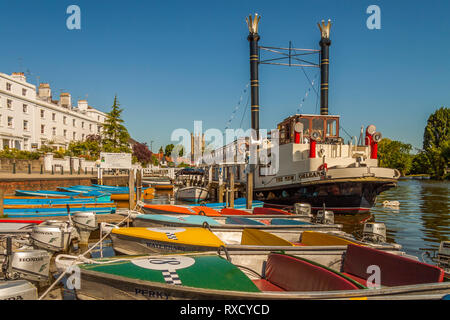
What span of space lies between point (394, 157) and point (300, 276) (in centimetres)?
8852

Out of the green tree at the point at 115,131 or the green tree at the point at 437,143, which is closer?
the green tree at the point at 115,131

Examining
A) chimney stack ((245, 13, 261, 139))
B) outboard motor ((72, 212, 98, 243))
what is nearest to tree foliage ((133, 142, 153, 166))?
chimney stack ((245, 13, 261, 139))

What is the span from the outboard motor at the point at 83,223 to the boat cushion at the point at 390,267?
28.0 ft

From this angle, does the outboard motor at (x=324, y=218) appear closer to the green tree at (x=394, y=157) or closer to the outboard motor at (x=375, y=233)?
the outboard motor at (x=375, y=233)

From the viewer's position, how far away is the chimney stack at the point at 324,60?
23328 millimetres

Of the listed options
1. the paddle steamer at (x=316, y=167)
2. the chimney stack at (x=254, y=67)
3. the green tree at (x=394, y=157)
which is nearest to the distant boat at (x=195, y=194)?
the paddle steamer at (x=316, y=167)

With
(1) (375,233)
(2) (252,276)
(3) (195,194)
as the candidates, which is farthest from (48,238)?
(3) (195,194)

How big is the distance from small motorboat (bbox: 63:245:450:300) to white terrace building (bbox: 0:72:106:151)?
41.6 metres

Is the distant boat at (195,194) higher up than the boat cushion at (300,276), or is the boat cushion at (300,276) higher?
the boat cushion at (300,276)

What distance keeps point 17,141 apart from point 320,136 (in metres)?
40.0

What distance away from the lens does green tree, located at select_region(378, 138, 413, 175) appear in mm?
80875

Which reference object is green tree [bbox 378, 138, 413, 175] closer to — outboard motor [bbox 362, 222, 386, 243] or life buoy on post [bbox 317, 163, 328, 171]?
life buoy on post [bbox 317, 163, 328, 171]

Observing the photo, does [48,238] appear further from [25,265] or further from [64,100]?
[64,100]

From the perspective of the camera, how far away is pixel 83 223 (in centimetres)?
1065
